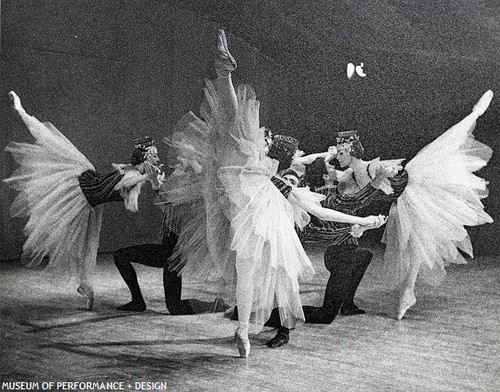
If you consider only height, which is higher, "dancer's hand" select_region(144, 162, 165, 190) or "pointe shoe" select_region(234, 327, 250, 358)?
"dancer's hand" select_region(144, 162, 165, 190)

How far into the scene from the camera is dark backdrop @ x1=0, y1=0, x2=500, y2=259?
6.72ft

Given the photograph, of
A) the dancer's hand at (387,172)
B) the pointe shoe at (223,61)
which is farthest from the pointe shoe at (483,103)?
the pointe shoe at (223,61)

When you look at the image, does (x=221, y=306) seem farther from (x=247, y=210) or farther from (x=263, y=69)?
(x=263, y=69)

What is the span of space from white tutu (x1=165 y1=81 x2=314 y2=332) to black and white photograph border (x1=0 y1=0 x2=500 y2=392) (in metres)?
0.07

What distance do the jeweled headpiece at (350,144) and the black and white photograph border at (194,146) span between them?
0.07ft

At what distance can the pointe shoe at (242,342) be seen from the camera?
201 centimetres

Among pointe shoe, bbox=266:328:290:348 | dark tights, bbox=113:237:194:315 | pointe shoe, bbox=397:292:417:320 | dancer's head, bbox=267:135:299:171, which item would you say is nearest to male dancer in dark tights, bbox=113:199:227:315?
dark tights, bbox=113:237:194:315

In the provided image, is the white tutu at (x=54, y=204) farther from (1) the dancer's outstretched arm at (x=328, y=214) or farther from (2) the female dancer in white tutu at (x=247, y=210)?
(1) the dancer's outstretched arm at (x=328, y=214)

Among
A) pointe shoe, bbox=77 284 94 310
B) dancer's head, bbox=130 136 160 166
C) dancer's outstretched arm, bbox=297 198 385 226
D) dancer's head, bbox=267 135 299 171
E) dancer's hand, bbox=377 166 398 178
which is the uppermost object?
dancer's head, bbox=267 135 299 171

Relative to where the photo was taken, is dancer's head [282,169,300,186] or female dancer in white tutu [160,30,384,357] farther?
dancer's head [282,169,300,186]

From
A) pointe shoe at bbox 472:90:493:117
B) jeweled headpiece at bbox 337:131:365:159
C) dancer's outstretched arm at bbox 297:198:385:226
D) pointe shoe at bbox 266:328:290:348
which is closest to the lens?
dancer's outstretched arm at bbox 297:198:385:226

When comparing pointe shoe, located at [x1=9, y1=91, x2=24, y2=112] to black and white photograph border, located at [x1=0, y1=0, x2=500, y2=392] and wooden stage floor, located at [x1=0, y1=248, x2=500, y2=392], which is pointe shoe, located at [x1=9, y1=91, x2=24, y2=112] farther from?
wooden stage floor, located at [x1=0, y1=248, x2=500, y2=392]

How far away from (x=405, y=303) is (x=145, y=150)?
1081mm

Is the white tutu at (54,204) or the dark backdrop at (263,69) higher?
the dark backdrop at (263,69)
